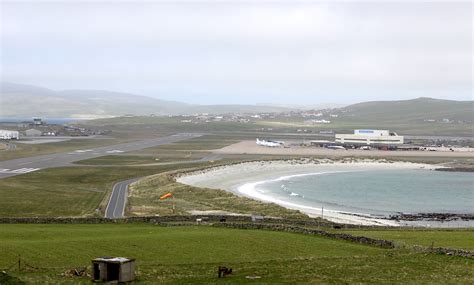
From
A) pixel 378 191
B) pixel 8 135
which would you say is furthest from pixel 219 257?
pixel 8 135

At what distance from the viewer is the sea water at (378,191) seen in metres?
67.5

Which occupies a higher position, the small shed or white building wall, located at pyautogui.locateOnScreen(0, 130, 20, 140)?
the small shed

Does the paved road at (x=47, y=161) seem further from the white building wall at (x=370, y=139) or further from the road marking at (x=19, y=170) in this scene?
the white building wall at (x=370, y=139)

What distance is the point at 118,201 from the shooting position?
197 ft

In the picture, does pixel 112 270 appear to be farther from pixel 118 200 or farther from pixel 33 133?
pixel 33 133

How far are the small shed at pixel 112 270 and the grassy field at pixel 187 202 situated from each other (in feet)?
99.5

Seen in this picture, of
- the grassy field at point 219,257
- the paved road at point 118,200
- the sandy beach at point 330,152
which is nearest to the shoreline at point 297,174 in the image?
the paved road at point 118,200

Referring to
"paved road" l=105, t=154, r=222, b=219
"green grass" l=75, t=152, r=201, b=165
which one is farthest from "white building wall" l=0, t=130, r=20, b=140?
"paved road" l=105, t=154, r=222, b=219

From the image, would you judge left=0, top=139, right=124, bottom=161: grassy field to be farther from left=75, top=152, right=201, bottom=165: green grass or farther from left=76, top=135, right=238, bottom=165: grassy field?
left=75, top=152, right=201, bottom=165: green grass

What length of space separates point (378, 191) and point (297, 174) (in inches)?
855

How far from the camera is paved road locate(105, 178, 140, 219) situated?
51244 mm

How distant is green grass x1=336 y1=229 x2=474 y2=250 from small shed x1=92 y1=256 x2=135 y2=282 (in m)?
17.7

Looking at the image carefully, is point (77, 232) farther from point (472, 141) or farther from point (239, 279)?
point (472, 141)

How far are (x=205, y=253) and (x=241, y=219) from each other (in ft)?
54.9
